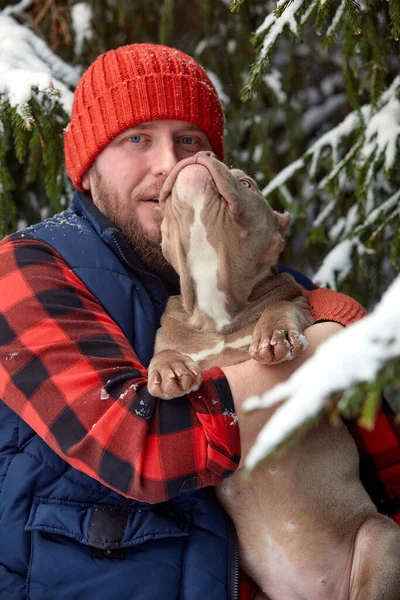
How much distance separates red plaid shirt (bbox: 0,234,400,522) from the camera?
2.21m

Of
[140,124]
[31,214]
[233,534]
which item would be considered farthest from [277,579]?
[31,214]

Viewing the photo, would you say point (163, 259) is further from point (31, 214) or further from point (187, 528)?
point (31, 214)

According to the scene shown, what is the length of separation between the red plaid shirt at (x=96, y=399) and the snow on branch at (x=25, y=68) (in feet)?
3.25

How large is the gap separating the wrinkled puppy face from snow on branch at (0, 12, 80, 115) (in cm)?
Answer: 92

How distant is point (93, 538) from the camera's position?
2.42 metres

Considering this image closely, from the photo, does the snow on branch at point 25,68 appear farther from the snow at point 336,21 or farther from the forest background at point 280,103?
the snow at point 336,21

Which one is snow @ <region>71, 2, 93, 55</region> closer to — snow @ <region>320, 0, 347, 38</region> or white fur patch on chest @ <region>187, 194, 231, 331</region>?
snow @ <region>320, 0, 347, 38</region>

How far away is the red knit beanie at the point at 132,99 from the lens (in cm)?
329

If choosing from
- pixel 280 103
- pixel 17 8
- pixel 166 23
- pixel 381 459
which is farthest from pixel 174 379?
pixel 17 8

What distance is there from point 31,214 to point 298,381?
3.65m

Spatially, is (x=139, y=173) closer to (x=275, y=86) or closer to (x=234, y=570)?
(x=234, y=570)

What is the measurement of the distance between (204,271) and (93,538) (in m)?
0.90

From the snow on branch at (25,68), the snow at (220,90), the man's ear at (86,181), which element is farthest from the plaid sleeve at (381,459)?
the snow at (220,90)

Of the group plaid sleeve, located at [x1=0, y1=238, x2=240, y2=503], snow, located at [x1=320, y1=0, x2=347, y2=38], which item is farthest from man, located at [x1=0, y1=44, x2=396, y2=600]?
snow, located at [x1=320, y1=0, x2=347, y2=38]
